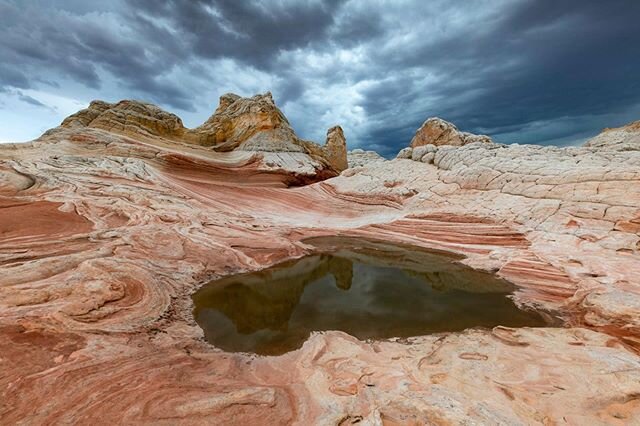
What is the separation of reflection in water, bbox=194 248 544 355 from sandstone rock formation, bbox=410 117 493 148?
20428 millimetres

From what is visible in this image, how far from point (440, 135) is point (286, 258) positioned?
76.9 feet

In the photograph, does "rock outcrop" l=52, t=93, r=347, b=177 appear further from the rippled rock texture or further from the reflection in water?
the reflection in water

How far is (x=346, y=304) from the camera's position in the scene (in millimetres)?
8133

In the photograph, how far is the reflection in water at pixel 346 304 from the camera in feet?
21.6

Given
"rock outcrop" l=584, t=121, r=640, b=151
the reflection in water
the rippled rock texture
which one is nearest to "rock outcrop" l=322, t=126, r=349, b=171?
the rippled rock texture

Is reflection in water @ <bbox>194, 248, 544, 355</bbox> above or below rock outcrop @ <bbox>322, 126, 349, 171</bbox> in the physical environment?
below

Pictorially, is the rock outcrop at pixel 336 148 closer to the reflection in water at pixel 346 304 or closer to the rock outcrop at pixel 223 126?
the rock outcrop at pixel 223 126

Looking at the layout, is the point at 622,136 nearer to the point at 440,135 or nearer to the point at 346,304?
the point at 440,135

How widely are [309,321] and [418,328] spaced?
2.35 meters

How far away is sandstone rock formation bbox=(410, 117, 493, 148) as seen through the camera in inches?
1116

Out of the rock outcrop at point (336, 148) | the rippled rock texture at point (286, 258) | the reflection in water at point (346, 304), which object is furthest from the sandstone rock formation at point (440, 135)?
the reflection in water at point (346, 304)

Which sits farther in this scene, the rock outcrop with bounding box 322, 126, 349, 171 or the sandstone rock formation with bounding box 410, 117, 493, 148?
the rock outcrop with bounding box 322, 126, 349, 171

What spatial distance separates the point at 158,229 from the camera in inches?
450

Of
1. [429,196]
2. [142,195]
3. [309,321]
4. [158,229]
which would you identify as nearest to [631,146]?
[429,196]
